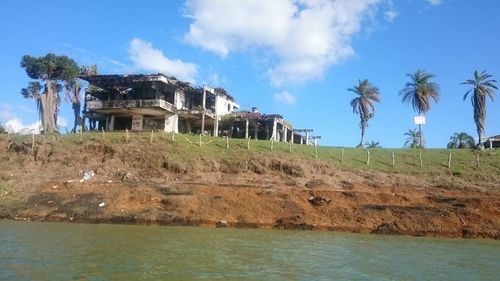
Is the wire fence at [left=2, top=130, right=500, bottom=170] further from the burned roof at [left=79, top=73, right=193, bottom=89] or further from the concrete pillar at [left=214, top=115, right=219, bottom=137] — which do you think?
the burned roof at [left=79, top=73, right=193, bottom=89]

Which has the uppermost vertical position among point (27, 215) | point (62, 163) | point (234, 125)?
point (234, 125)

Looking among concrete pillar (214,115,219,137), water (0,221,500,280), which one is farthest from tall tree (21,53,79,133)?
Answer: water (0,221,500,280)

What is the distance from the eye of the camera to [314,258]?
18.6 metres

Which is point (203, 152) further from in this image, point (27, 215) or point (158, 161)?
point (27, 215)

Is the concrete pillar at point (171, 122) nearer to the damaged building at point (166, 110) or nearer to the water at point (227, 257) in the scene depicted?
the damaged building at point (166, 110)

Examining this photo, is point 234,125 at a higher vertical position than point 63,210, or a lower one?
higher

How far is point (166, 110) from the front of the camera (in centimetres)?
6219

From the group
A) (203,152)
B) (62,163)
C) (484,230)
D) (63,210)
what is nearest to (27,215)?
(63,210)

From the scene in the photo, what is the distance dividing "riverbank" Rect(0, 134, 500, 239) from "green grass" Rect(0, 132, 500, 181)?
110mm

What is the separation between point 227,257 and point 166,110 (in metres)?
46.1

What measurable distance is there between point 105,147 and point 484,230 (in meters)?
34.0

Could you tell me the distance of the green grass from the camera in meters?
45.6

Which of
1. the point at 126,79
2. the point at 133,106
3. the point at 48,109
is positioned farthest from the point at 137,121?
the point at 48,109

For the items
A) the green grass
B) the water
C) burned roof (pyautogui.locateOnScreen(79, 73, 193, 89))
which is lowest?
the water
